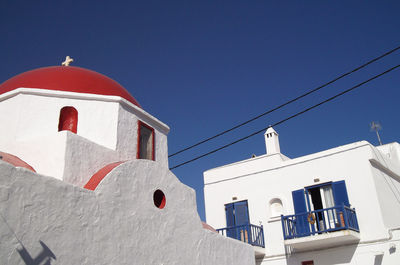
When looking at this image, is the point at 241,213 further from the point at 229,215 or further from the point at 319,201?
the point at 319,201

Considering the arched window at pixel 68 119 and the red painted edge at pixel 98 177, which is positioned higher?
the arched window at pixel 68 119

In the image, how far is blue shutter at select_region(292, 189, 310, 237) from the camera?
569 inches

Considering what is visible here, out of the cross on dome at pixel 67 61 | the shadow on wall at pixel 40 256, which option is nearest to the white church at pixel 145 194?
the shadow on wall at pixel 40 256

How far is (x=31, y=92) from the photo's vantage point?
9305 millimetres

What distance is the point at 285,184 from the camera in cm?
1603

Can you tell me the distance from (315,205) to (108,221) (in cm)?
981

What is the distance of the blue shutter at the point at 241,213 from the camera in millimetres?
16672

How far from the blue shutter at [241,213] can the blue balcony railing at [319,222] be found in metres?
2.05

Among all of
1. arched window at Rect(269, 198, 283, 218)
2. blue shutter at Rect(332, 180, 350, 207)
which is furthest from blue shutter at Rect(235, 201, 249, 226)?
blue shutter at Rect(332, 180, 350, 207)

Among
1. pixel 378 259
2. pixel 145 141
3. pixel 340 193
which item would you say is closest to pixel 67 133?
pixel 145 141

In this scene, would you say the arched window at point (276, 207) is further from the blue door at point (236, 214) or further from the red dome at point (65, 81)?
the red dome at point (65, 81)

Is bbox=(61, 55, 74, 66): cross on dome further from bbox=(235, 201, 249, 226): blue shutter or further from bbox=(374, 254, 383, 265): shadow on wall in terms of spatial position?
bbox=(374, 254, 383, 265): shadow on wall

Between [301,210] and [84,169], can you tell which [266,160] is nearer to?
[301,210]

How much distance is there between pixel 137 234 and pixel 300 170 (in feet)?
30.0
